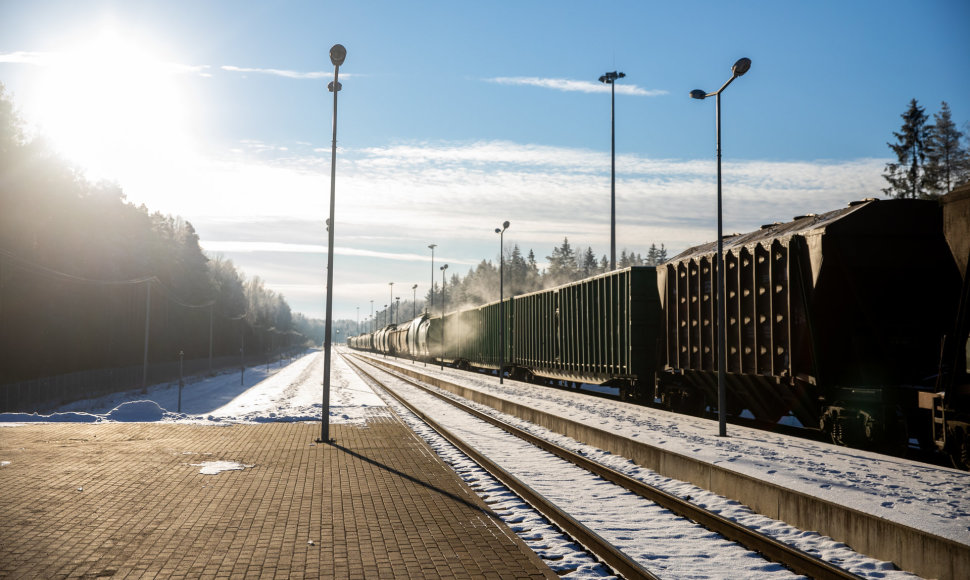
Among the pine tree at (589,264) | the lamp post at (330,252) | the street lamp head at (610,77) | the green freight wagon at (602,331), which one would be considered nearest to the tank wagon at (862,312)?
the green freight wagon at (602,331)

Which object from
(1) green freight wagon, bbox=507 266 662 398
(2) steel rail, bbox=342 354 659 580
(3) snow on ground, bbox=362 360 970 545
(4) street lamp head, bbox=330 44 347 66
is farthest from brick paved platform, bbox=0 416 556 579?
(1) green freight wagon, bbox=507 266 662 398

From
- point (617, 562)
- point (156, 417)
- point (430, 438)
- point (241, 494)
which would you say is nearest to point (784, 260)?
point (430, 438)

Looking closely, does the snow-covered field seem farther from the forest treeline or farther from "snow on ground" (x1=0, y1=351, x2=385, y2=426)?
the forest treeline

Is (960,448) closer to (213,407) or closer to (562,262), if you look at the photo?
(213,407)

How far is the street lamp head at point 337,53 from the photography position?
14.2 metres

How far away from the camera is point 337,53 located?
46.8ft

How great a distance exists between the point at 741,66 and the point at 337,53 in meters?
8.01

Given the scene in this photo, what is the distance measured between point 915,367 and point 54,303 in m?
49.9

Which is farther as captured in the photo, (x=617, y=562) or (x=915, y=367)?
(x=915, y=367)

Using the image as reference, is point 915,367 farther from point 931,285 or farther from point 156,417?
point 156,417

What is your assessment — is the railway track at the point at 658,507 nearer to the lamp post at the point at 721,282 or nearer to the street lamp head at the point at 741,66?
the lamp post at the point at 721,282

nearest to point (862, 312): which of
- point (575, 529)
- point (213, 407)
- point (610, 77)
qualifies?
point (575, 529)

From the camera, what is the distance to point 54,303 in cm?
4684

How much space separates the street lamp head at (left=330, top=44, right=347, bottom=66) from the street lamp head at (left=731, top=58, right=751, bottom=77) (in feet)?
25.5
